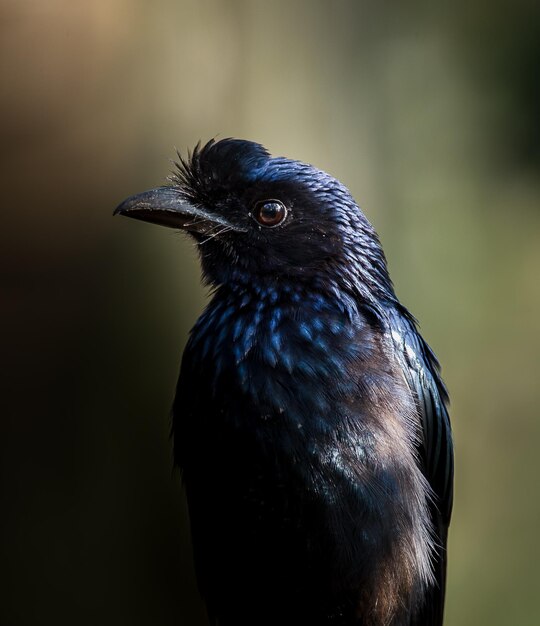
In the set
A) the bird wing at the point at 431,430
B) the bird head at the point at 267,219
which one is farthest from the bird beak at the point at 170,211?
the bird wing at the point at 431,430

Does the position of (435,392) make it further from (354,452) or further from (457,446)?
(457,446)

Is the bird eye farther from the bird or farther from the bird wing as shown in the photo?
the bird wing

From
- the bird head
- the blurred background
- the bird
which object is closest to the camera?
the bird

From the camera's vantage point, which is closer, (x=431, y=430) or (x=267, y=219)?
(x=267, y=219)

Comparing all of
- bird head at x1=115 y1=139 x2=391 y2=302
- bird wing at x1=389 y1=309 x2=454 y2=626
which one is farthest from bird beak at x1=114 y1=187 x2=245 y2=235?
bird wing at x1=389 y1=309 x2=454 y2=626

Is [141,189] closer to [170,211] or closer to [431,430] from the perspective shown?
[170,211]

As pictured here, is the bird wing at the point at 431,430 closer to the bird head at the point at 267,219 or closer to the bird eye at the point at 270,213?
the bird head at the point at 267,219

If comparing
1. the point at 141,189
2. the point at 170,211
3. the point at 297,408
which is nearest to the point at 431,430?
the point at 297,408
